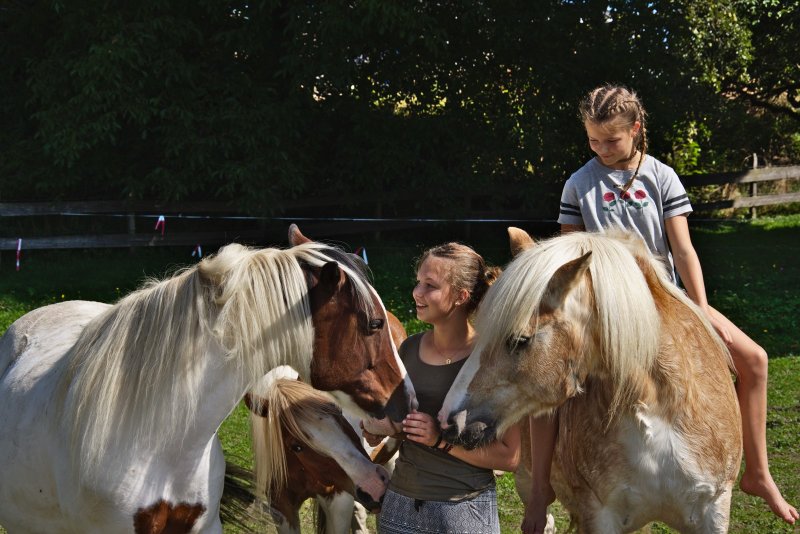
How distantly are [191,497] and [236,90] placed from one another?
10.2 meters

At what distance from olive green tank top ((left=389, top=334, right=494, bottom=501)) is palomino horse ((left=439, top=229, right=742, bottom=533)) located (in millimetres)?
328

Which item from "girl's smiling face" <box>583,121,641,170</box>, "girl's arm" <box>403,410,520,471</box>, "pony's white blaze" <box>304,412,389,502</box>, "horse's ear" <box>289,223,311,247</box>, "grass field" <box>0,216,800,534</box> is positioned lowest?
"grass field" <box>0,216,800,534</box>

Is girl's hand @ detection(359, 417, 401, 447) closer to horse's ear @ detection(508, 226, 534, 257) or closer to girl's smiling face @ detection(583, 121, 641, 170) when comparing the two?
horse's ear @ detection(508, 226, 534, 257)

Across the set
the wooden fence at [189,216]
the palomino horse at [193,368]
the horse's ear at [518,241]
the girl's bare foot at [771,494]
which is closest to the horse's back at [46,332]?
the palomino horse at [193,368]

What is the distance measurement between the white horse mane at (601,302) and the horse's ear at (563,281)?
0.09 ft

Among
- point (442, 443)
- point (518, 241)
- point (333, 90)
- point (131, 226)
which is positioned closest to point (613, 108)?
point (518, 241)

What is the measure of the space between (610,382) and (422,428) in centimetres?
63

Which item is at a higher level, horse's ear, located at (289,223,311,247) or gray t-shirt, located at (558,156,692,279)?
gray t-shirt, located at (558,156,692,279)

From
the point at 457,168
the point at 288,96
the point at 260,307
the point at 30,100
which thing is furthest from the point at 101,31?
the point at 260,307

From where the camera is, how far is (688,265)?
3.33m

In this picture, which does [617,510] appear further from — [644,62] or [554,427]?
[644,62]

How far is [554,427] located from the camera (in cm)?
323

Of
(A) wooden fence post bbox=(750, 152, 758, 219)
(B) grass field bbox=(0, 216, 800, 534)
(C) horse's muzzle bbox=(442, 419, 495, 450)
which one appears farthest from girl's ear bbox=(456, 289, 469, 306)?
(A) wooden fence post bbox=(750, 152, 758, 219)

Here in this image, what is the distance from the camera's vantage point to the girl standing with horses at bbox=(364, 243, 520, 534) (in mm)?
2896
